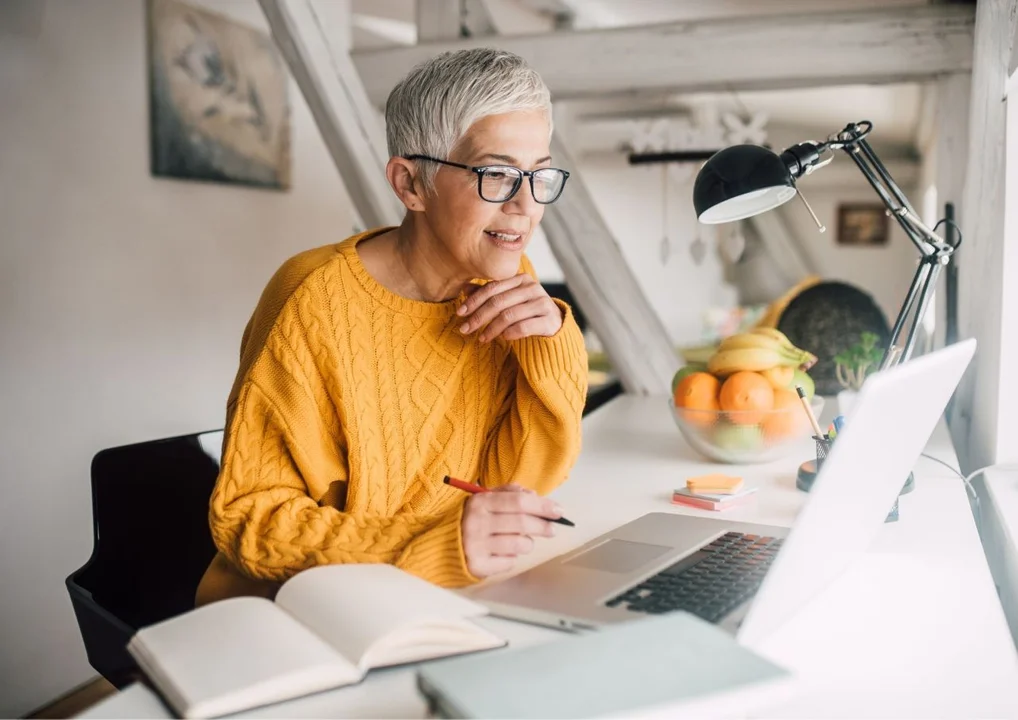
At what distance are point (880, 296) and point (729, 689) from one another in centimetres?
1009

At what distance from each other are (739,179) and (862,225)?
938 cm

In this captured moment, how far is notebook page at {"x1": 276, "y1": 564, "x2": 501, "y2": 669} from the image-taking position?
0.74 metres

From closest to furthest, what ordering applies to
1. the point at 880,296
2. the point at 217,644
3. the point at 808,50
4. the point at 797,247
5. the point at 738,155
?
the point at 217,644, the point at 738,155, the point at 808,50, the point at 797,247, the point at 880,296

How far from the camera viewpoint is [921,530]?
1193 millimetres

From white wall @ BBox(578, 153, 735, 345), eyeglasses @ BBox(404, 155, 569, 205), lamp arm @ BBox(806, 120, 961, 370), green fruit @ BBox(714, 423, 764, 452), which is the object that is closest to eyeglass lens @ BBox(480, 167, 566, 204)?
eyeglasses @ BBox(404, 155, 569, 205)

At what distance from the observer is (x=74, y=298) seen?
7.78 feet

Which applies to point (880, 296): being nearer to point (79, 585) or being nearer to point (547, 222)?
point (547, 222)

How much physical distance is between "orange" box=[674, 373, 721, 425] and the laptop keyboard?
491mm

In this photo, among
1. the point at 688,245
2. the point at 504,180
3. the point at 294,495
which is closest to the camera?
the point at 294,495

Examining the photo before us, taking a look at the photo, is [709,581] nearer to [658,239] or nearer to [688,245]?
[688,245]

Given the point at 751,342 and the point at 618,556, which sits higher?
the point at 751,342

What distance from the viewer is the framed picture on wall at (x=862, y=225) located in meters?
9.84

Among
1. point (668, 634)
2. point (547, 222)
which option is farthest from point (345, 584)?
point (547, 222)

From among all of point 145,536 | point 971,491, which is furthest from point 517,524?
point 971,491
